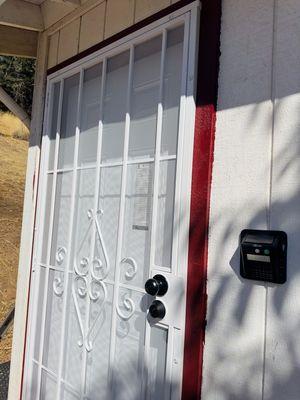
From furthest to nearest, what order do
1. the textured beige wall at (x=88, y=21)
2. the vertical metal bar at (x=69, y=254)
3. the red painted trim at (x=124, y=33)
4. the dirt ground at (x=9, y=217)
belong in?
the dirt ground at (x=9, y=217) → the vertical metal bar at (x=69, y=254) → the textured beige wall at (x=88, y=21) → the red painted trim at (x=124, y=33)

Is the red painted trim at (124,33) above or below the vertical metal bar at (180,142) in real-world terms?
above

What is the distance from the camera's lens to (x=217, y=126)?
1.74 meters

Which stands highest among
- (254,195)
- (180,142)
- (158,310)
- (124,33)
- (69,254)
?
(124,33)

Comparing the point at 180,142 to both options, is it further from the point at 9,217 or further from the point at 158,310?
the point at 9,217

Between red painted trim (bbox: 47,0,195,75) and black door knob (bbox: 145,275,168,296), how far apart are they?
1.16 metres

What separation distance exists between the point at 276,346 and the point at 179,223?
0.60 m

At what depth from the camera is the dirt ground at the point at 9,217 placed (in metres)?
6.88

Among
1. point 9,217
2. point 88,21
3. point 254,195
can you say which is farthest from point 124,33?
point 9,217

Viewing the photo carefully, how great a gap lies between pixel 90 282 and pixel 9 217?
360 inches

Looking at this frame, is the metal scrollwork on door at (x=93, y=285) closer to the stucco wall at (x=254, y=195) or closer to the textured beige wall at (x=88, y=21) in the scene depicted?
the stucco wall at (x=254, y=195)

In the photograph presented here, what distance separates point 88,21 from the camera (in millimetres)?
2584

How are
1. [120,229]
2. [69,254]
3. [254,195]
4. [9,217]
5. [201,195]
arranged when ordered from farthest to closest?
[9,217] → [69,254] → [120,229] → [201,195] → [254,195]

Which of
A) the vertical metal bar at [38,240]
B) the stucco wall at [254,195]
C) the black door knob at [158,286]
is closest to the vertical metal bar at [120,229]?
the black door knob at [158,286]

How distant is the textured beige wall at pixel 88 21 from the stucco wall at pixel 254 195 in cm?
58
